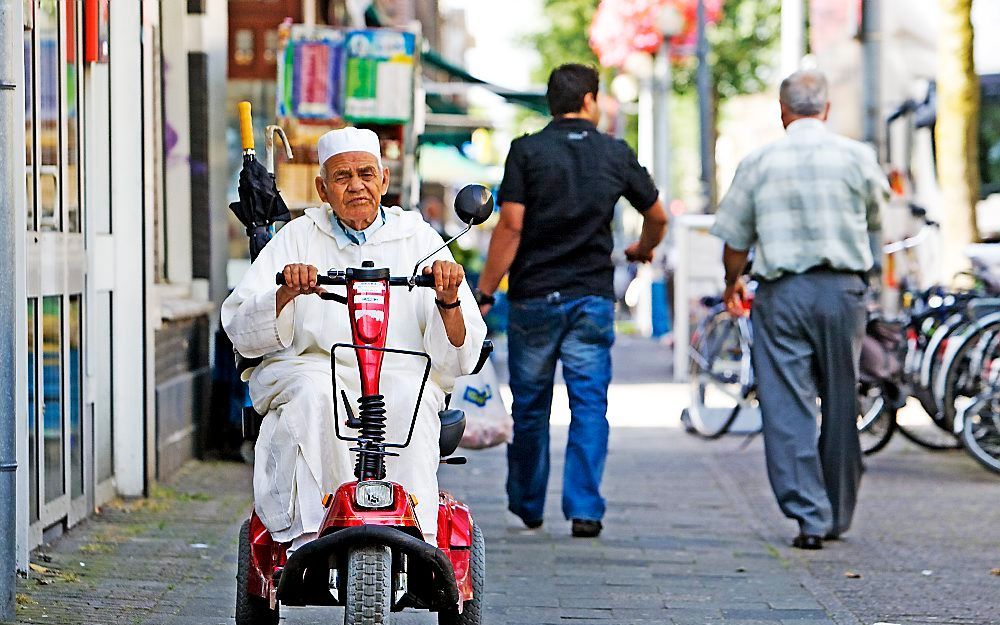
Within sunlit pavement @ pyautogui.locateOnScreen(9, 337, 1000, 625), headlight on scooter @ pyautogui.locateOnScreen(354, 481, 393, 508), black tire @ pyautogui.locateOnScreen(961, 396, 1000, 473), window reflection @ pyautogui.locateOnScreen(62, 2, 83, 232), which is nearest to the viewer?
headlight on scooter @ pyautogui.locateOnScreen(354, 481, 393, 508)

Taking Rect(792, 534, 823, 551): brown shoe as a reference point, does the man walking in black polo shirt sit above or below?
above

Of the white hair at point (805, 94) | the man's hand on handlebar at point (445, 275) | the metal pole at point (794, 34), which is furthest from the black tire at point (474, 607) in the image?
the metal pole at point (794, 34)

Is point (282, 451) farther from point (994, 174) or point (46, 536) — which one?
point (994, 174)

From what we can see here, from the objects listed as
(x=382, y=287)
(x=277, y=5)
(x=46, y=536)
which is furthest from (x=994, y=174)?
(x=382, y=287)

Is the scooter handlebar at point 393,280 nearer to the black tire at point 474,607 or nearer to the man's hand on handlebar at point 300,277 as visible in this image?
the man's hand on handlebar at point 300,277

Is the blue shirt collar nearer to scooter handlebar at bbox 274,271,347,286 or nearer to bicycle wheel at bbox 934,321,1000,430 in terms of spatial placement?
scooter handlebar at bbox 274,271,347,286

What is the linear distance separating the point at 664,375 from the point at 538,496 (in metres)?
10.0

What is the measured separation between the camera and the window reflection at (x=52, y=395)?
6.97 m

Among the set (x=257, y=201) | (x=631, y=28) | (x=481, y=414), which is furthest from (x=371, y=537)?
(x=631, y=28)

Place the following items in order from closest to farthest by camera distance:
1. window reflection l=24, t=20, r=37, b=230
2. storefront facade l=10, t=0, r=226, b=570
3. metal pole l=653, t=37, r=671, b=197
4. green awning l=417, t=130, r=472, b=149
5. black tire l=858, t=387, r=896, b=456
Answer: window reflection l=24, t=20, r=37, b=230, storefront facade l=10, t=0, r=226, b=570, black tire l=858, t=387, r=896, b=456, green awning l=417, t=130, r=472, b=149, metal pole l=653, t=37, r=671, b=197

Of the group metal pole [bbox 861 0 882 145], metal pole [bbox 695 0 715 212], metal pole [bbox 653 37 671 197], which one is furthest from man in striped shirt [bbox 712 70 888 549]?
metal pole [bbox 653 37 671 197]

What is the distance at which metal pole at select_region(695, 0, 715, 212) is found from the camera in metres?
24.0

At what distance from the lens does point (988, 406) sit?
944 centimetres

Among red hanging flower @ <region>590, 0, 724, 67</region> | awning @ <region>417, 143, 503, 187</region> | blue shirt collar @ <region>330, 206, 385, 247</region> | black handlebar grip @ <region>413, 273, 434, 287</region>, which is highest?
red hanging flower @ <region>590, 0, 724, 67</region>
